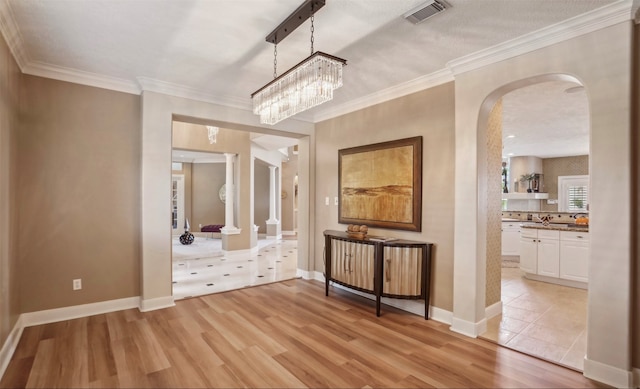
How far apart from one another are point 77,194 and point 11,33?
1.65 m

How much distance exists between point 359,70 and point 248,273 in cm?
402

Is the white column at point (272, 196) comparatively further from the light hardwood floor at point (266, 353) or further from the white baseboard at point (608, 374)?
the white baseboard at point (608, 374)

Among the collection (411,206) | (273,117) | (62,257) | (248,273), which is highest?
(273,117)

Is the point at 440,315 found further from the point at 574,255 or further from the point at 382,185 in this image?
the point at 574,255

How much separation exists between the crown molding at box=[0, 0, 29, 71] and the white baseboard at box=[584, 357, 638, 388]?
5031 mm

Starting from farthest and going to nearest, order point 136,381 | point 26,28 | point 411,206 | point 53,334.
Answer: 1. point 411,206
2. point 53,334
3. point 26,28
4. point 136,381

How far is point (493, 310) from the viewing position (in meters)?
3.69

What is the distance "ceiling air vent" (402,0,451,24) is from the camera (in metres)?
2.23

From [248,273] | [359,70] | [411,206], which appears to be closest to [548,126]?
[411,206]

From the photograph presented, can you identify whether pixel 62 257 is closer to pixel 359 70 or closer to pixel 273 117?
pixel 273 117

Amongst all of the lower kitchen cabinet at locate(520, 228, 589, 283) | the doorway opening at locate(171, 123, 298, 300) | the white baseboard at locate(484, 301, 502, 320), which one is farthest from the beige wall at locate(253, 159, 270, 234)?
the white baseboard at locate(484, 301, 502, 320)

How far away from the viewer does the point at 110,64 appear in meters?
3.31

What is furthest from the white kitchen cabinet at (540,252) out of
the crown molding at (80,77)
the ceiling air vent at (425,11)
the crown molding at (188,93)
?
the crown molding at (80,77)

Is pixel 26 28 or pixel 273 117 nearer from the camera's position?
pixel 26 28
